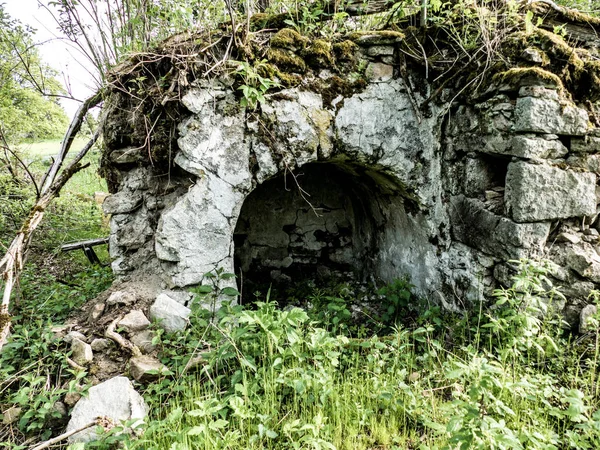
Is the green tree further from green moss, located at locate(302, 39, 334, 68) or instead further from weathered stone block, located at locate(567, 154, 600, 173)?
weathered stone block, located at locate(567, 154, 600, 173)

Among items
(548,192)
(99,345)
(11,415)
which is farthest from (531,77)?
(11,415)

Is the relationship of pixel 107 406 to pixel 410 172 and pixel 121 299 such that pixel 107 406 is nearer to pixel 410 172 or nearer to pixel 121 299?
pixel 121 299

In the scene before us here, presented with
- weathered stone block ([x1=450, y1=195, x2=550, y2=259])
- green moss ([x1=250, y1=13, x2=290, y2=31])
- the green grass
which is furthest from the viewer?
the green grass

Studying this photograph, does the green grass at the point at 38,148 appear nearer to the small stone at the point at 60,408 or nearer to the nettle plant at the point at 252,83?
the nettle plant at the point at 252,83

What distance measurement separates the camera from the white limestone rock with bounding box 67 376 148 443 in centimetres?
184

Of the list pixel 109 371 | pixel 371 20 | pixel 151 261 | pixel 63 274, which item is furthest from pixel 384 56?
pixel 63 274

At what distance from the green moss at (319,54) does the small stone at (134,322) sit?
2.29 meters

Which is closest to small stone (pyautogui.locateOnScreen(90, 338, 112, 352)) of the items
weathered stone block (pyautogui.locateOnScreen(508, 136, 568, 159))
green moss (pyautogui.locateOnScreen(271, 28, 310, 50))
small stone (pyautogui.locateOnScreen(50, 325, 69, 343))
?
small stone (pyautogui.locateOnScreen(50, 325, 69, 343))

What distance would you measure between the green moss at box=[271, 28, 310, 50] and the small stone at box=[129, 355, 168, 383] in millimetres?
2412

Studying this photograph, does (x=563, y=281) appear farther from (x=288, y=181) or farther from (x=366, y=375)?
(x=288, y=181)

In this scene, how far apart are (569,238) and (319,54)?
7.37 ft

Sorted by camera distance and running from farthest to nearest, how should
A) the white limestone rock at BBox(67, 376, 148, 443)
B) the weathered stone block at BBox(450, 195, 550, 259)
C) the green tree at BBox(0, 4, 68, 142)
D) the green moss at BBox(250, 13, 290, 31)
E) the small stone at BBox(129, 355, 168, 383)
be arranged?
the green tree at BBox(0, 4, 68, 142) < the green moss at BBox(250, 13, 290, 31) < the weathered stone block at BBox(450, 195, 550, 259) < the small stone at BBox(129, 355, 168, 383) < the white limestone rock at BBox(67, 376, 148, 443)

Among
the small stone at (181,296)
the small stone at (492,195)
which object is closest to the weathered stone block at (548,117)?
the small stone at (492,195)

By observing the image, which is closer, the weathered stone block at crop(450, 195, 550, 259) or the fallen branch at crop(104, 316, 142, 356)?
the fallen branch at crop(104, 316, 142, 356)
